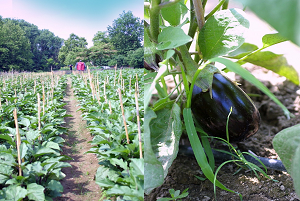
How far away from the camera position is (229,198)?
0.25m

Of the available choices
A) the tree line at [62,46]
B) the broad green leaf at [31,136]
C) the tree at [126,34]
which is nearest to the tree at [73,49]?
the tree line at [62,46]

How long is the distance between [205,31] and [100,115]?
1231mm

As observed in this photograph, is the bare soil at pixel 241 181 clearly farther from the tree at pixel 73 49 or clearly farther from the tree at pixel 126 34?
the tree at pixel 73 49

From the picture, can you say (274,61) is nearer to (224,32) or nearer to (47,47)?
(224,32)

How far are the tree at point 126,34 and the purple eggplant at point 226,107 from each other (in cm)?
12

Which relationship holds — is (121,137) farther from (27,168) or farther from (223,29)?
(223,29)

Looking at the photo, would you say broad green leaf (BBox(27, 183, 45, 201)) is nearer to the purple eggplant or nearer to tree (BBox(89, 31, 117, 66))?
tree (BBox(89, 31, 117, 66))

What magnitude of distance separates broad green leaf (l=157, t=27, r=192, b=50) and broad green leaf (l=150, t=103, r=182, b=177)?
0.34ft

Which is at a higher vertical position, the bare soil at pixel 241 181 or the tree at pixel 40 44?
the tree at pixel 40 44

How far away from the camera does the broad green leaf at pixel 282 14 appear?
0.03m

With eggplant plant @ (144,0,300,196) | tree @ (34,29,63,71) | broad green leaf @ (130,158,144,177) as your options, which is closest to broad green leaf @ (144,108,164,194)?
eggplant plant @ (144,0,300,196)

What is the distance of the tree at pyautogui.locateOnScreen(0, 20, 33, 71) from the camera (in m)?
0.95

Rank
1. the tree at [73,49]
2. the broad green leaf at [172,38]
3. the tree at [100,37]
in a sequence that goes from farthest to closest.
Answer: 1. the tree at [73,49]
2. the tree at [100,37]
3. the broad green leaf at [172,38]

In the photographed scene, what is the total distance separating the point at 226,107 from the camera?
28 cm
